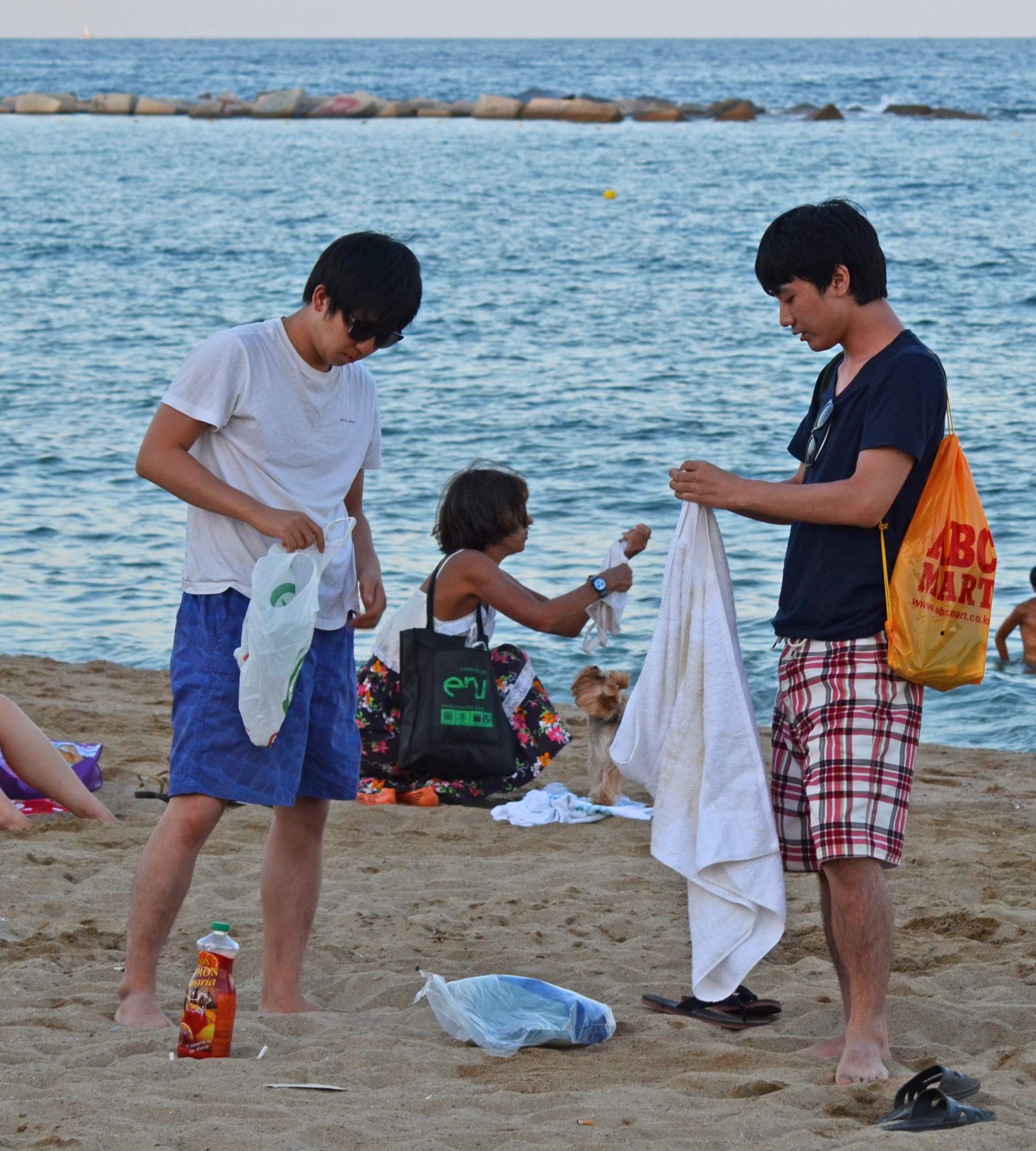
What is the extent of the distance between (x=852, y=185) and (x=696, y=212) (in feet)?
18.3

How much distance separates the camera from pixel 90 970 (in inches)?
151

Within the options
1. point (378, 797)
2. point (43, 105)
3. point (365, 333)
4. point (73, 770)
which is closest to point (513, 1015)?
point (365, 333)

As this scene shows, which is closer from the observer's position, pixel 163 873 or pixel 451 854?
pixel 163 873

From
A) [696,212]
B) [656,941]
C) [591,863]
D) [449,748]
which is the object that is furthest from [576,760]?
[696,212]

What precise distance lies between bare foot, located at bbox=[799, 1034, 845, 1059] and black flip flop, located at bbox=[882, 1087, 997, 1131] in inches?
17.7

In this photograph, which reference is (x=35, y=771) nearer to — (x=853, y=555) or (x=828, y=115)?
(x=853, y=555)

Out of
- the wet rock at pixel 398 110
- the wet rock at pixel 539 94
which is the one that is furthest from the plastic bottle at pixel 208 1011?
the wet rock at pixel 539 94

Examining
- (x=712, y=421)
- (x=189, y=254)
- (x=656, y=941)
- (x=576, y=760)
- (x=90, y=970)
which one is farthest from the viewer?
(x=189, y=254)

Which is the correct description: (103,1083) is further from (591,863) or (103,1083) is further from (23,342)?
(23,342)

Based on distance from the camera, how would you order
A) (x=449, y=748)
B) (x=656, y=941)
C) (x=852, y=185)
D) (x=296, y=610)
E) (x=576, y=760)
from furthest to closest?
(x=852, y=185) < (x=576, y=760) < (x=449, y=748) < (x=656, y=941) < (x=296, y=610)

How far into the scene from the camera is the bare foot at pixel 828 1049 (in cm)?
325

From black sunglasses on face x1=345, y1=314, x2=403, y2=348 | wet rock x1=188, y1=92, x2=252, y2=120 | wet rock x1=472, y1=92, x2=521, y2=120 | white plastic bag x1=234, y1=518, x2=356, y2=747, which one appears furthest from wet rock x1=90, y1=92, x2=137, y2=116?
white plastic bag x1=234, y1=518, x2=356, y2=747

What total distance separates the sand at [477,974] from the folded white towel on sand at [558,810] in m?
0.06

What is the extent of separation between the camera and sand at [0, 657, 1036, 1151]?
2.82 metres
